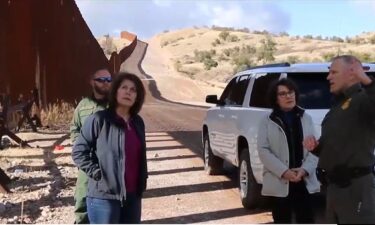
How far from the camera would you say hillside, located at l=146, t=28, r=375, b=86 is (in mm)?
66250

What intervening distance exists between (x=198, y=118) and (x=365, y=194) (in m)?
22.5

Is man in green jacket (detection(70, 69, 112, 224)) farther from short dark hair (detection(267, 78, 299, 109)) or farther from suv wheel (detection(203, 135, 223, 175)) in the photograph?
suv wheel (detection(203, 135, 223, 175))

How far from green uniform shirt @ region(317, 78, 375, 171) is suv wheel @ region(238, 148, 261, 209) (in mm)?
3397

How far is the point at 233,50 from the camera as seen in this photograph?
86812 mm

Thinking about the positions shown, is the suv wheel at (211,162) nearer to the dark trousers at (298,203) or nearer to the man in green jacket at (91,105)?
the man in green jacket at (91,105)

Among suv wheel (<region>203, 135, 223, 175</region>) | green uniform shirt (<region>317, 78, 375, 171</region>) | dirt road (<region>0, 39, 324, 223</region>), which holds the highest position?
green uniform shirt (<region>317, 78, 375, 171</region>)

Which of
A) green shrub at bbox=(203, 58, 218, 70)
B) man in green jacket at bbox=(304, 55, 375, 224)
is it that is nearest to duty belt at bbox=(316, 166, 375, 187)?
man in green jacket at bbox=(304, 55, 375, 224)

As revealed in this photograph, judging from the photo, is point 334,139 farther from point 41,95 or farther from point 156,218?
point 41,95

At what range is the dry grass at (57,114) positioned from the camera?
20141 millimetres

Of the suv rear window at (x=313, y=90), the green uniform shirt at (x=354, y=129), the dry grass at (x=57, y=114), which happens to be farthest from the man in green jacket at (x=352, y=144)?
the dry grass at (x=57, y=114)

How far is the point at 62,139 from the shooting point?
16.2 metres

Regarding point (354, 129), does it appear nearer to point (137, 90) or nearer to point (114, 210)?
point (137, 90)

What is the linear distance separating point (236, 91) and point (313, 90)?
7.12 ft

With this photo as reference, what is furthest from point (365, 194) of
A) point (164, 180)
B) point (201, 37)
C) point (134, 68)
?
point (201, 37)
